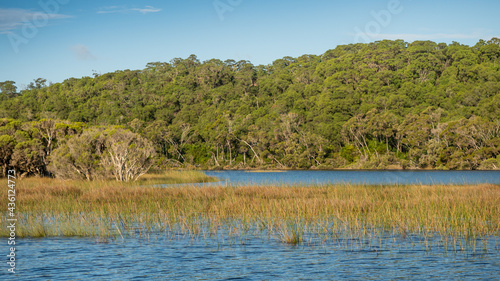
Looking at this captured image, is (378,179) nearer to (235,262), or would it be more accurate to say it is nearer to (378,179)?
(378,179)

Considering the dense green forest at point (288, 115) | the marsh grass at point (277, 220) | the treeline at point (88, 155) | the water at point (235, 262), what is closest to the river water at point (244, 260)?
the water at point (235, 262)

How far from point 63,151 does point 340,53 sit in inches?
5720

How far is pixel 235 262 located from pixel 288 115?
8831 centimetres

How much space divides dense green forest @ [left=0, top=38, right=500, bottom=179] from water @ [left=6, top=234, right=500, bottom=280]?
25.9 meters

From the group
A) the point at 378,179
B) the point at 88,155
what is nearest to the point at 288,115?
the point at 378,179

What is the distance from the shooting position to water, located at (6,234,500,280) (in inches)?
450

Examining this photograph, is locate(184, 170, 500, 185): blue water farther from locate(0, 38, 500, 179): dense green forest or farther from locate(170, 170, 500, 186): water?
locate(0, 38, 500, 179): dense green forest

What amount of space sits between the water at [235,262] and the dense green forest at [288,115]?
25.9m

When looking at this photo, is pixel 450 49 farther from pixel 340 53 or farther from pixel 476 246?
pixel 476 246

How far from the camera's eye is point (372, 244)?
47.5 feet

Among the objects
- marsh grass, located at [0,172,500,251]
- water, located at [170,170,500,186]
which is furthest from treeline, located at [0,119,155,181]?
marsh grass, located at [0,172,500,251]

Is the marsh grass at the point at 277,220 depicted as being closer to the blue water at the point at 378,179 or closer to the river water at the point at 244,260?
the river water at the point at 244,260

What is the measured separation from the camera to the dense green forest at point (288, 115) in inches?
1951

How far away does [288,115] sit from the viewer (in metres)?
100
